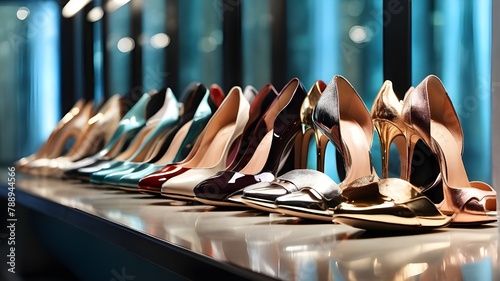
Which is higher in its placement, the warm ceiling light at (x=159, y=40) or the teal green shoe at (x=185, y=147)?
the warm ceiling light at (x=159, y=40)

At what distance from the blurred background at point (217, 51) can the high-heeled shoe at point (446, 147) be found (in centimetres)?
39

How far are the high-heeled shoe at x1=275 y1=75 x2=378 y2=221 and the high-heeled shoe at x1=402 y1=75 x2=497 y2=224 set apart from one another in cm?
11

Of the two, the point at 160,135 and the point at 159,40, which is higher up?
the point at 159,40

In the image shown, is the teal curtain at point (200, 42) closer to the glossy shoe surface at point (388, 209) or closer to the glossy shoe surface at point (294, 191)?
the glossy shoe surface at point (294, 191)

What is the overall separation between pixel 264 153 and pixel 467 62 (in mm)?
586

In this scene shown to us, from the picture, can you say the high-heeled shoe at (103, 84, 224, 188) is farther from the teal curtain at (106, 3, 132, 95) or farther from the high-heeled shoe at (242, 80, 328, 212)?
the teal curtain at (106, 3, 132, 95)

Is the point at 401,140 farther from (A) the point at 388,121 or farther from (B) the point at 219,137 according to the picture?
(B) the point at 219,137

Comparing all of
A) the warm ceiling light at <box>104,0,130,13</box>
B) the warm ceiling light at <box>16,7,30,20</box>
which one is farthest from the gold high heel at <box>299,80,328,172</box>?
the warm ceiling light at <box>16,7,30,20</box>

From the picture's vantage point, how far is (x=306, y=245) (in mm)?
997

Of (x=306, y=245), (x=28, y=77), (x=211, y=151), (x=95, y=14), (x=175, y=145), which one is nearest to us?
(x=306, y=245)

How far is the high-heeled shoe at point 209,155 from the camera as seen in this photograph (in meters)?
1.63

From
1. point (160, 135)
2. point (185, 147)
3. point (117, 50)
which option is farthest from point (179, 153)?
point (117, 50)

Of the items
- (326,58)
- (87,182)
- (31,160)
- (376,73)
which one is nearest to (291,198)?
(376,73)

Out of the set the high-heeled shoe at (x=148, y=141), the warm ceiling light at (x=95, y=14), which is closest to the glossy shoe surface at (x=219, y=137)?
the high-heeled shoe at (x=148, y=141)
